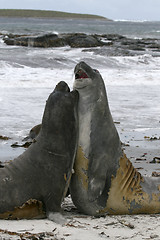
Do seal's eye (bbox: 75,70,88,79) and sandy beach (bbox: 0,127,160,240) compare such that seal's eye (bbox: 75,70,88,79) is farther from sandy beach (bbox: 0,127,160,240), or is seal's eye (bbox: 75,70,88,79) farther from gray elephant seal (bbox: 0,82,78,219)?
sandy beach (bbox: 0,127,160,240)

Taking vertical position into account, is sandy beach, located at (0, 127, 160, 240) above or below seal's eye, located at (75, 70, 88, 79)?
below

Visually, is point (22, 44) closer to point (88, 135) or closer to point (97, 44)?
point (97, 44)

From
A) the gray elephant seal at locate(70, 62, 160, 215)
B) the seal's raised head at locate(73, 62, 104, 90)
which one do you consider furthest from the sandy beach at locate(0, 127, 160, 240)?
the seal's raised head at locate(73, 62, 104, 90)

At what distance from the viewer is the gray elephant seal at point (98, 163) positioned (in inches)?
191

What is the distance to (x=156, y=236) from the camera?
4.24 m

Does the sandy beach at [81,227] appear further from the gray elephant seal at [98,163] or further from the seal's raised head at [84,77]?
the seal's raised head at [84,77]

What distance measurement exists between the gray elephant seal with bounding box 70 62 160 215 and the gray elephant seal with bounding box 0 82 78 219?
6.9 inches

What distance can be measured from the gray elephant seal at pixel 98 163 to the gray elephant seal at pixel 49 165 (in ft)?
Result: 0.57

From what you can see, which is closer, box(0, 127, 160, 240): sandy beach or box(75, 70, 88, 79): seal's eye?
box(0, 127, 160, 240): sandy beach

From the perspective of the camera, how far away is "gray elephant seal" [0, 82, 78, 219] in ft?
15.0

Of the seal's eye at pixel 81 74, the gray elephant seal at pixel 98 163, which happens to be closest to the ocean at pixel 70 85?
the gray elephant seal at pixel 98 163

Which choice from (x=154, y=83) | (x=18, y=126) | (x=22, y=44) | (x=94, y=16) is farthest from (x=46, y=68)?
(x=94, y=16)

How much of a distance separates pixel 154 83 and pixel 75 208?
1227 cm

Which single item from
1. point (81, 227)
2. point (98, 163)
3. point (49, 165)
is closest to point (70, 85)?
point (98, 163)
